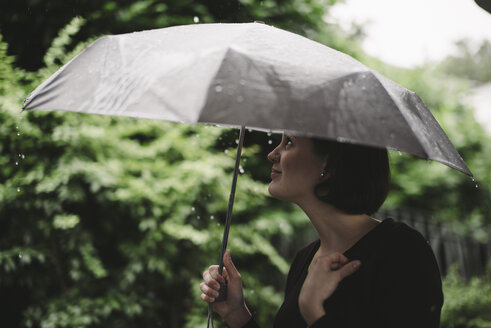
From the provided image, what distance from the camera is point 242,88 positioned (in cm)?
141

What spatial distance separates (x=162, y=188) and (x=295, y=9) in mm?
2902

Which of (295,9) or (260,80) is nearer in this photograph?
(260,80)

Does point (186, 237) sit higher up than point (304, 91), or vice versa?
point (304, 91)

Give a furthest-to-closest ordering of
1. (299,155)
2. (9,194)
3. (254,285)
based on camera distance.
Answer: (254,285), (9,194), (299,155)

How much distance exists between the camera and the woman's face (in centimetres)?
203

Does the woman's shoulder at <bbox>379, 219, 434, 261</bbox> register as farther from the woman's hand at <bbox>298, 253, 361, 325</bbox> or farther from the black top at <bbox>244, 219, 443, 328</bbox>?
the woman's hand at <bbox>298, 253, 361, 325</bbox>

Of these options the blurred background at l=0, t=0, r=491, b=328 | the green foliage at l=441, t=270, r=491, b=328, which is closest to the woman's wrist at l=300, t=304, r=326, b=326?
the blurred background at l=0, t=0, r=491, b=328

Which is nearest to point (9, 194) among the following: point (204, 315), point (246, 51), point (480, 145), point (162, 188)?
point (162, 188)

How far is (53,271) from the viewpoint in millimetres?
4191

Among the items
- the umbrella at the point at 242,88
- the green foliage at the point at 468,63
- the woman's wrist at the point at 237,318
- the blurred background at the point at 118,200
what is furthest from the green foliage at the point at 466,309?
the green foliage at the point at 468,63

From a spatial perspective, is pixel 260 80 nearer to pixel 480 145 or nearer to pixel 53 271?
pixel 53 271

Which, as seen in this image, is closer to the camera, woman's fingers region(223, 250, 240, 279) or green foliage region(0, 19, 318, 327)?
woman's fingers region(223, 250, 240, 279)

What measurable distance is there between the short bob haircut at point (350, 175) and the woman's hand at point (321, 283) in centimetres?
35

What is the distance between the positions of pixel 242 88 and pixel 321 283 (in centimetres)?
76
